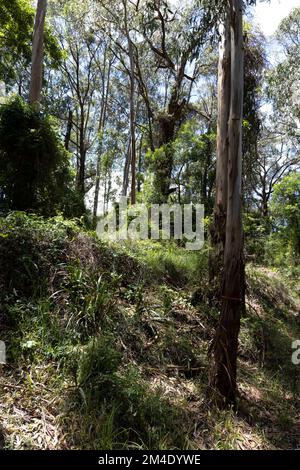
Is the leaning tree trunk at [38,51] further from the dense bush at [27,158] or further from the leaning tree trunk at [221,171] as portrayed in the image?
the leaning tree trunk at [221,171]

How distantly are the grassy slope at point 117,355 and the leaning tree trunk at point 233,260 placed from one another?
277 millimetres

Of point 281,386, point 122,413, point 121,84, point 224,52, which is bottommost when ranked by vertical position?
point 281,386

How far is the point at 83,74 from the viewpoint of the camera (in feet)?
66.6

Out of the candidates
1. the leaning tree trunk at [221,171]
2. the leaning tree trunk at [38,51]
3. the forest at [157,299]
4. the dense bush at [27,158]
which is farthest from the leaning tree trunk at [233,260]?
the leaning tree trunk at [38,51]

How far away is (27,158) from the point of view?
6.69m

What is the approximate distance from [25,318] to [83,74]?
1944 centimetres

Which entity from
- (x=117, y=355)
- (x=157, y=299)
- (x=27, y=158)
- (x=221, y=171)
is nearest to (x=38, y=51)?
(x=27, y=158)

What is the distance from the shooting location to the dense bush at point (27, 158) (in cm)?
658

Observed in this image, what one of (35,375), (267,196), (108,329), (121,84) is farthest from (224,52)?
(267,196)

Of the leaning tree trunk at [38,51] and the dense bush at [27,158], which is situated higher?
the leaning tree trunk at [38,51]

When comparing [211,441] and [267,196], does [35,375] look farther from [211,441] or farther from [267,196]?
[267,196]

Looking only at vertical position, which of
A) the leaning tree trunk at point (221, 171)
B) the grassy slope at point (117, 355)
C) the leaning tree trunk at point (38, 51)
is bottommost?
the grassy slope at point (117, 355)

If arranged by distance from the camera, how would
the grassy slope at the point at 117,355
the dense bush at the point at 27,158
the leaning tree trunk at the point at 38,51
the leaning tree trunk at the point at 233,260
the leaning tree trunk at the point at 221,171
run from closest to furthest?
the grassy slope at the point at 117,355, the leaning tree trunk at the point at 233,260, the leaning tree trunk at the point at 221,171, the dense bush at the point at 27,158, the leaning tree trunk at the point at 38,51

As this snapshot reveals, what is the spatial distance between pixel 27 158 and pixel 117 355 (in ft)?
15.1
